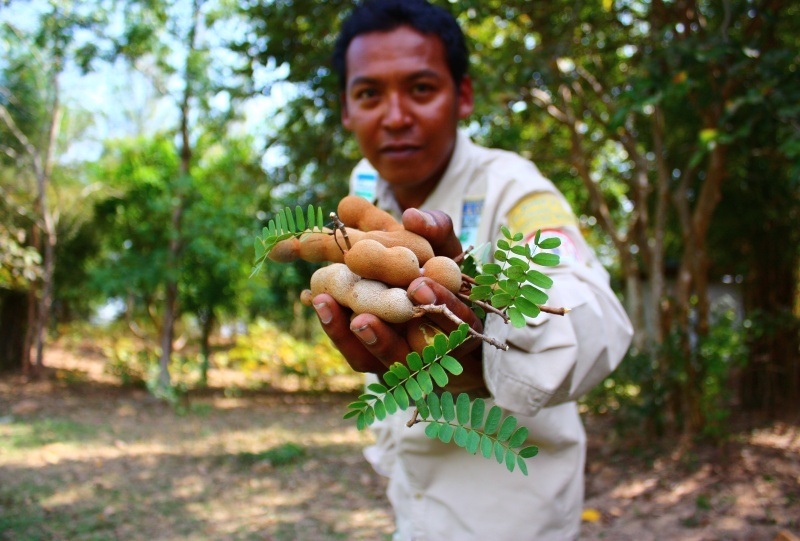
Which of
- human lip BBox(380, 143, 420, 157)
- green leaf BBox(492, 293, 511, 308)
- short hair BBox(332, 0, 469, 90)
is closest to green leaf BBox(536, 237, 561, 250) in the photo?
green leaf BBox(492, 293, 511, 308)

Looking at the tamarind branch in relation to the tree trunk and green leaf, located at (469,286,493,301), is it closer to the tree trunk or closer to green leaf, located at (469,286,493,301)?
green leaf, located at (469,286,493,301)

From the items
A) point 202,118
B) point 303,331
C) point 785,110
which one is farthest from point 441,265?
point 303,331

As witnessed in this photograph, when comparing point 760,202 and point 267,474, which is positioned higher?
point 760,202

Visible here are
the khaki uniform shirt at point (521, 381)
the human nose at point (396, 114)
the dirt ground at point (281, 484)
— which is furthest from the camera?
the dirt ground at point (281, 484)

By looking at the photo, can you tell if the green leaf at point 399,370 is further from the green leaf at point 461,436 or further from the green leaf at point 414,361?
the green leaf at point 461,436

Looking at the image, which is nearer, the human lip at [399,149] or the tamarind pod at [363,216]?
the tamarind pod at [363,216]

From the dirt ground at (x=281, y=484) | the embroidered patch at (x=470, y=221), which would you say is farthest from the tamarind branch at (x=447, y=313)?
the dirt ground at (x=281, y=484)

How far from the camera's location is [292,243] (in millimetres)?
1159

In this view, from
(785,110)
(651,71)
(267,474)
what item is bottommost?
(267,474)

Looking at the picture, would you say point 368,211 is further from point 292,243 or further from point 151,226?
point 151,226

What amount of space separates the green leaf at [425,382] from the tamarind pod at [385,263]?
0.15 m

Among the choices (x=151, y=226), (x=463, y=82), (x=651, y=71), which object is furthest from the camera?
(x=151, y=226)

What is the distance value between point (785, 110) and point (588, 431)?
155 inches

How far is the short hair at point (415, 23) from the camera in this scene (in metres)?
1.67
